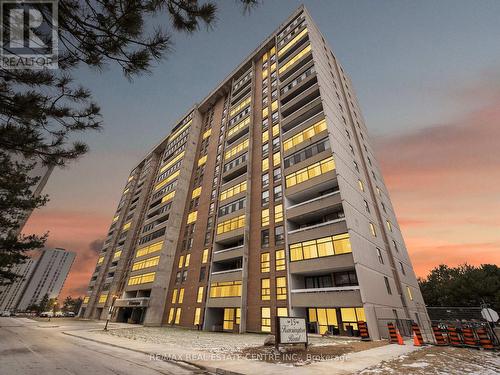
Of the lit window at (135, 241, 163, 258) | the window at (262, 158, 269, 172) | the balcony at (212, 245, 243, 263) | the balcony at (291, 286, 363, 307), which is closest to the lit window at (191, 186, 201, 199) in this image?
the lit window at (135, 241, 163, 258)

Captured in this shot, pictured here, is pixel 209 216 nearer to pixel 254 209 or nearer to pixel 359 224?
pixel 254 209

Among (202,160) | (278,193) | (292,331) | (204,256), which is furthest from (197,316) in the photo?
(202,160)

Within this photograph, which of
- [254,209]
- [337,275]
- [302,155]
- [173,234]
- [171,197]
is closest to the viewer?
[337,275]

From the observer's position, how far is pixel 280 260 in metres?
28.8

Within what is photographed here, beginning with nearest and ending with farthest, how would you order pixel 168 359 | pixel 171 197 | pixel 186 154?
pixel 168 359
pixel 171 197
pixel 186 154

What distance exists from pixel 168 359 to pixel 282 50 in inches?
1985

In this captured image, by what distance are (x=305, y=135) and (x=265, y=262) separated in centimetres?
1785

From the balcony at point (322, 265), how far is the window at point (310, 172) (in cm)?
987

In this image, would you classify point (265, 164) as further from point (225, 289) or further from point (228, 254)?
point (225, 289)

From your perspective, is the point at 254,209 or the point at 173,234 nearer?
the point at 254,209

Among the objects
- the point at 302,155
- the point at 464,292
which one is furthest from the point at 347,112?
the point at 464,292

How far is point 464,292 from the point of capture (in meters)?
52.7

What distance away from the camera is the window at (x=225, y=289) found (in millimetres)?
30545

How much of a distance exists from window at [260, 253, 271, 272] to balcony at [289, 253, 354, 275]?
3599 mm
